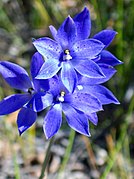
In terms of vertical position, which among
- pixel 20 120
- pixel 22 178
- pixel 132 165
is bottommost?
pixel 132 165

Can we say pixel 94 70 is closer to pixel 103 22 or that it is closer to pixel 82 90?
pixel 82 90

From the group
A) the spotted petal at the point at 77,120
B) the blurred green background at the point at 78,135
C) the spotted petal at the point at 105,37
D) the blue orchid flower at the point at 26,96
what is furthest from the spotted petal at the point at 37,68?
the blurred green background at the point at 78,135

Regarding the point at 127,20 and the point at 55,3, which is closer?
the point at 127,20

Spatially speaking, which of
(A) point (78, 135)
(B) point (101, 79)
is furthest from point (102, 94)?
(A) point (78, 135)

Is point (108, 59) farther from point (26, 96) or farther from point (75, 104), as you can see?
point (26, 96)

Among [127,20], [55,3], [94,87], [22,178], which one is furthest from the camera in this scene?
[55,3]

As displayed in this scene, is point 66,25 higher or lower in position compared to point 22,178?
higher

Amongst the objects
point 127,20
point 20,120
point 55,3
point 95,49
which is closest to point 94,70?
point 95,49
